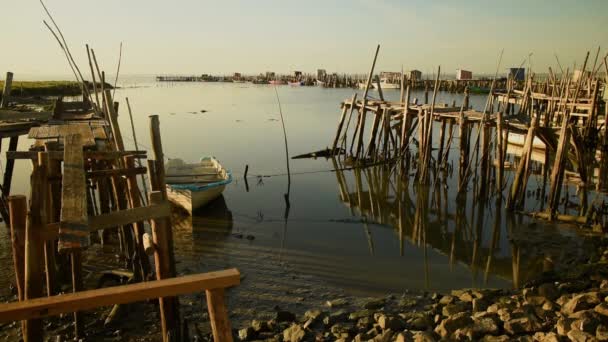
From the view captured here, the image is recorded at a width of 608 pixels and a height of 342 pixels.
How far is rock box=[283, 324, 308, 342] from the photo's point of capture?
18.0 feet

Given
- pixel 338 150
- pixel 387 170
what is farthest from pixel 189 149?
pixel 387 170

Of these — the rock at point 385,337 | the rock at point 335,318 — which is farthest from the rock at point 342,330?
the rock at point 385,337

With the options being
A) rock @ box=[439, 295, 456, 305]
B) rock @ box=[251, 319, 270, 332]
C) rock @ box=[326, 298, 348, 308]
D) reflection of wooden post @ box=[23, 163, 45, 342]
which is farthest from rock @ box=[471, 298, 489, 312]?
reflection of wooden post @ box=[23, 163, 45, 342]

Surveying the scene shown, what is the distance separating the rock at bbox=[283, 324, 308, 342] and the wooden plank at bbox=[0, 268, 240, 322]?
3.44 metres

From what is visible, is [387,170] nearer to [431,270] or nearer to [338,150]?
[338,150]

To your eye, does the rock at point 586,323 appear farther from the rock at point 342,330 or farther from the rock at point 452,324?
the rock at point 342,330

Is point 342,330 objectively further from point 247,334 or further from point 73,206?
point 73,206

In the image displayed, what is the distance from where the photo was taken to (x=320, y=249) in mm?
9406

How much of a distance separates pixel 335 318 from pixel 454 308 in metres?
1.65

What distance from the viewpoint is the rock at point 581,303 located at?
520 centimetres

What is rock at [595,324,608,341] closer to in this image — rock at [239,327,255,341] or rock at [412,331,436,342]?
rock at [412,331,436,342]

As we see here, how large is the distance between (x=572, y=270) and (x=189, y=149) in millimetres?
17197

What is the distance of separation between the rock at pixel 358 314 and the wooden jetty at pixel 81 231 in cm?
237

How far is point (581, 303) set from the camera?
5238 mm
